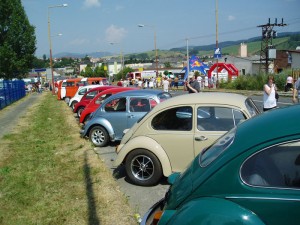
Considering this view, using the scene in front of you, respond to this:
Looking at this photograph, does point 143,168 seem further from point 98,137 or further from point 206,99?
point 98,137

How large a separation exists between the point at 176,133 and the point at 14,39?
34222mm

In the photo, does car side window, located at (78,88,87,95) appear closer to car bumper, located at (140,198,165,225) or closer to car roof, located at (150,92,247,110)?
car roof, located at (150,92,247,110)

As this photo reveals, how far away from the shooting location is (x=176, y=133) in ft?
18.8

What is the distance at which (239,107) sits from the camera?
5527 millimetres

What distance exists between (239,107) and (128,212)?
236 cm

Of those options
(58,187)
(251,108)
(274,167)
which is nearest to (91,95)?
(58,187)

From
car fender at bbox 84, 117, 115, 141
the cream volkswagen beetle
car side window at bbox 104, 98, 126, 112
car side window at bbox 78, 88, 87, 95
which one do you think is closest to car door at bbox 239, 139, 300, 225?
the cream volkswagen beetle

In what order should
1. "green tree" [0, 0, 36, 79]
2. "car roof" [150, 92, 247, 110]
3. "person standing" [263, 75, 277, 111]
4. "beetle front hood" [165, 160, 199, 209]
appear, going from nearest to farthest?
"beetle front hood" [165, 160, 199, 209], "car roof" [150, 92, 247, 110], "person standing" [263, 75, 277, 111], "green tree" [0, 0, 36, 79]

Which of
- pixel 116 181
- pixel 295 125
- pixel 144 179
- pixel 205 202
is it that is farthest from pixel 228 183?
pixel 116 181

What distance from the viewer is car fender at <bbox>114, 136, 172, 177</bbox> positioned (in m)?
5.79

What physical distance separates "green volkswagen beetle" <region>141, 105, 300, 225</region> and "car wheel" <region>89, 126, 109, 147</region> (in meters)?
7.07

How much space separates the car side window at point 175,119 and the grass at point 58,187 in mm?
1337

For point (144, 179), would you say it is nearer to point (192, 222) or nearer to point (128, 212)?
point (128, 212)

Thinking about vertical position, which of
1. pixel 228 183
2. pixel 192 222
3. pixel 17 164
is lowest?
pixel 17 164
